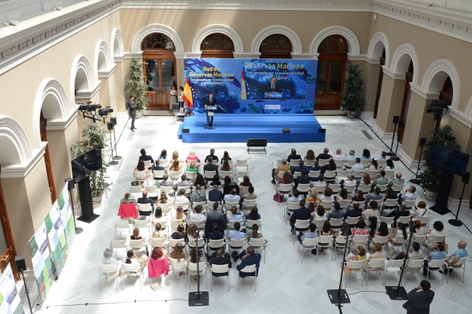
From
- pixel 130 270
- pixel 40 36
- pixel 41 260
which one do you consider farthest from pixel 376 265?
pixel 40 36

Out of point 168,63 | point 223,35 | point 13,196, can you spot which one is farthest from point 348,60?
point 13,196

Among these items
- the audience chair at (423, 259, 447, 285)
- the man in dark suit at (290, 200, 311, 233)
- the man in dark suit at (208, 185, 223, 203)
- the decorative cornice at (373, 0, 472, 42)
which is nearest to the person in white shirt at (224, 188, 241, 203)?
the man in dark suit at (208, 185, 223, 203)

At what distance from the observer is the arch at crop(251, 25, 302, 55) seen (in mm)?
19578

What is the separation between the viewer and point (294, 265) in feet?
34.2

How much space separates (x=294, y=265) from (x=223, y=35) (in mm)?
12498

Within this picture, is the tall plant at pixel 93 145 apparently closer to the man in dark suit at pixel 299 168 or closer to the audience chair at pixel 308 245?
the man in dark suit at pixel 299 168

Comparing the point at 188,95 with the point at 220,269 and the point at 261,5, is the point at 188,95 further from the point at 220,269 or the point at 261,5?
the point at 220,269

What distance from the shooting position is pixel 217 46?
20.0 metres

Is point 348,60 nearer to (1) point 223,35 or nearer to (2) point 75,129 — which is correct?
(1) point 223,35

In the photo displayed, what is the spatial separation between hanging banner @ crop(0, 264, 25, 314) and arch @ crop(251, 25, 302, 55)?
48.6ft

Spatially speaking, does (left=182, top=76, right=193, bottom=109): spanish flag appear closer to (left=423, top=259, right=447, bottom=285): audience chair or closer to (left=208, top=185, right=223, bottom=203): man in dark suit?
(left=208, top=185, right=223, bottom=203): man in dark suit

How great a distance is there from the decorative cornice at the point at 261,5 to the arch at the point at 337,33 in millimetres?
841

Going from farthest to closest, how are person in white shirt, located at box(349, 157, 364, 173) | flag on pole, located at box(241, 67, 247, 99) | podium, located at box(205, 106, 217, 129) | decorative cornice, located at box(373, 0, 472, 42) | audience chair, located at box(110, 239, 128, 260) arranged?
flag on pole, located at box(241, 67, 247, 99) → podium, located at box(205, 106, 217, 129) → person in white shirt, located at box(349, 157, 364, 173) → decorative cornice, located at box(373, 0, 472, 42) → audience chair, located at box(110, 239, 128, 260)

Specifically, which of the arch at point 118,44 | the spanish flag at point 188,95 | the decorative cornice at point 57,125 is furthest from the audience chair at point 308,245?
the arch at point 118,44
